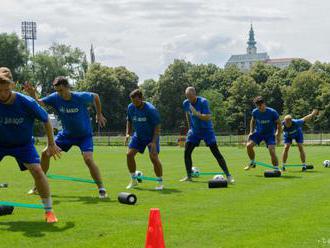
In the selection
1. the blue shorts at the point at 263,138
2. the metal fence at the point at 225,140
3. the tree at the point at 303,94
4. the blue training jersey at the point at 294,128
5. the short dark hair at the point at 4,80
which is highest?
the tree at the point at 303,94

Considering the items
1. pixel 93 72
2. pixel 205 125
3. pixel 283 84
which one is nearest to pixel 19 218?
pixel 205 125

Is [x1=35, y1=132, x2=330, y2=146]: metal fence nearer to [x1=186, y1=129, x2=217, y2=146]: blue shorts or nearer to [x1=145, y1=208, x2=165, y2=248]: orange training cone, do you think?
[x1=186, y1=129, x2=217, y2=146]: blue shorts

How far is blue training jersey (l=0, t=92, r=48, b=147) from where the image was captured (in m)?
8.55

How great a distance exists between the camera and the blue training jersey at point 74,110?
468 inches

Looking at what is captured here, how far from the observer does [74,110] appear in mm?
11914

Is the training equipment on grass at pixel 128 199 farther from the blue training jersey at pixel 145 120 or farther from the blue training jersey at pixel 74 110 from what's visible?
the blue training jersey at pixel 145 120

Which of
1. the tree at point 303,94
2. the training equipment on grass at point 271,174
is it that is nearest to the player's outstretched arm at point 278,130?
the training equipment on grass at point 271,174

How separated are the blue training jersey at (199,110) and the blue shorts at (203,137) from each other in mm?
89

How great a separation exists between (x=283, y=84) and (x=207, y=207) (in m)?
97.6

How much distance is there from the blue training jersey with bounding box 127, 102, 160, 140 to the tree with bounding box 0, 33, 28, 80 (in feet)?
300

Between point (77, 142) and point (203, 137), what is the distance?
4.36 metres

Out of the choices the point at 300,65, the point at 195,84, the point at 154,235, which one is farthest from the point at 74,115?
the point at 300,65

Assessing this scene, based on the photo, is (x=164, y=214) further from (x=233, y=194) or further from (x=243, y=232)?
(x=233, y=194)

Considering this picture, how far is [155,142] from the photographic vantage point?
44.0 feet
